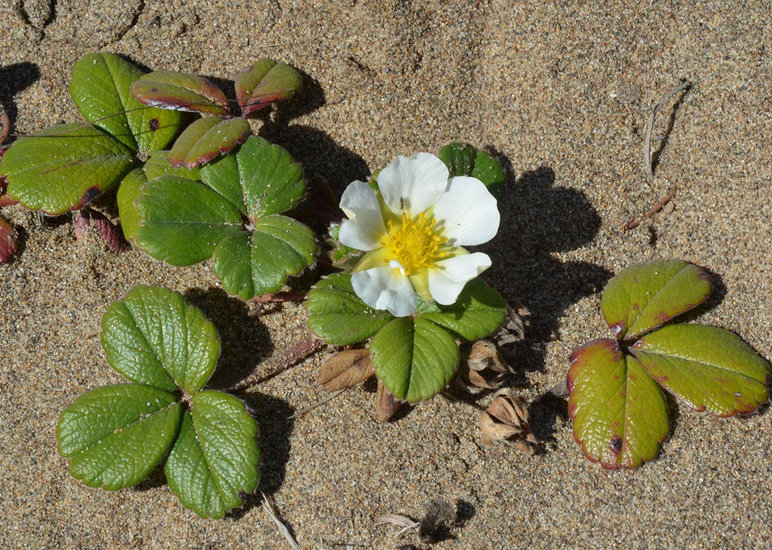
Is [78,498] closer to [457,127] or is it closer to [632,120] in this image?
[457,127]

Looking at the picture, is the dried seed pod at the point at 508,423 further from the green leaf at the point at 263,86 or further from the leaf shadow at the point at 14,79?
the leaf shadow at the point at 14,79

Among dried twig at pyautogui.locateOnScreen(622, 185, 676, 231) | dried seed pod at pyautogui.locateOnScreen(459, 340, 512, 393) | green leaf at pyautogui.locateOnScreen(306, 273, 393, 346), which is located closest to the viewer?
green leaf at pyautogui.locateOnScreen(306, 273, 393, 346)

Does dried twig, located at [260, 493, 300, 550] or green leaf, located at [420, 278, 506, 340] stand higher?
green leaf, located at [420, 278, 506, 340]

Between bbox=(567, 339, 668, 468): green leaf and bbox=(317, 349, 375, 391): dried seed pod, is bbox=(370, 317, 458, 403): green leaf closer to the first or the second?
bbox=(317, 349, 375, 391): dried seed pod

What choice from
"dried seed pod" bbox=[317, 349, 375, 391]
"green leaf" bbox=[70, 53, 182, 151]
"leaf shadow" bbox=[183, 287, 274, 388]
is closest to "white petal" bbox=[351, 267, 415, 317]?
"dried seed pod" bbox=[317, 349, 375, 391]

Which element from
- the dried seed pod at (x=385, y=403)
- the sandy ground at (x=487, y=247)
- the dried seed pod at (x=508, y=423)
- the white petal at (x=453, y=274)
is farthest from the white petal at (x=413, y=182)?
the dried seed pod at (x=508, y=423)

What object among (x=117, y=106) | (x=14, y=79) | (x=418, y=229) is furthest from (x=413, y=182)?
(x=14, y=79)

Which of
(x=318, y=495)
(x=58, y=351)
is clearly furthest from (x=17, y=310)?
(x=318, y=495)
